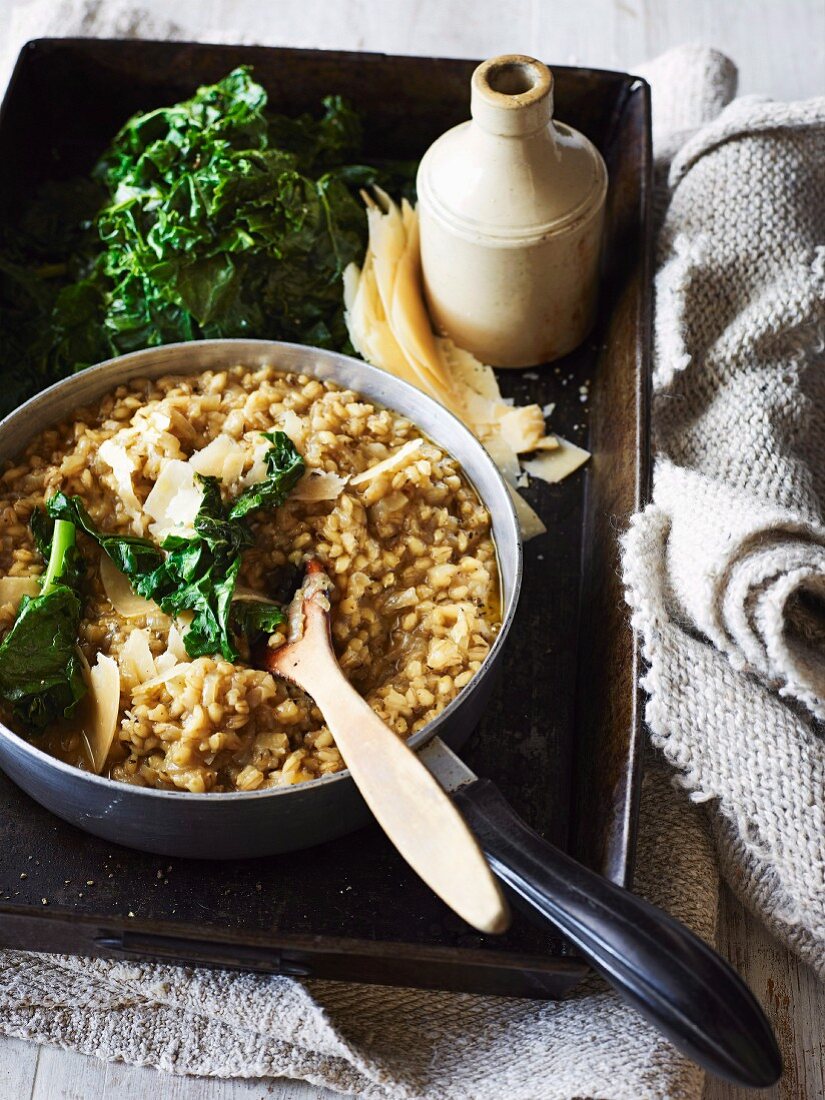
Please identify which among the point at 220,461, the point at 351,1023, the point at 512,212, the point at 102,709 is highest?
the point at 512,212

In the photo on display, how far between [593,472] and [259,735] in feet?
4.10

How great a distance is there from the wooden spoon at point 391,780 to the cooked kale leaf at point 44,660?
392mm

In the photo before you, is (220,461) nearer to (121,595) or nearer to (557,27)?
(121,595)

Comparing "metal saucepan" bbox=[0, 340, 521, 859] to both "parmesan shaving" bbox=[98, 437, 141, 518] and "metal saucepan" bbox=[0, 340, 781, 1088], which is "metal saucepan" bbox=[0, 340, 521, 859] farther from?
"parmesan shaving" bbox=[98, 437, 141, 518]

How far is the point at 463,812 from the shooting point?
223 cm

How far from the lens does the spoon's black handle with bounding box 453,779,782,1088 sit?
6.37 feet

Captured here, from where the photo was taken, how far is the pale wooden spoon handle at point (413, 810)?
1986 mm

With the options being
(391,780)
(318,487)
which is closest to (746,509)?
(318,487)

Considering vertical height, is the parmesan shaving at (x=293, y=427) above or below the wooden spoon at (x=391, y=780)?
above

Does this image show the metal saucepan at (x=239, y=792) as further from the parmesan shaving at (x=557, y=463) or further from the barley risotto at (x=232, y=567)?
the parmesan shaving at (x=557, y=463)

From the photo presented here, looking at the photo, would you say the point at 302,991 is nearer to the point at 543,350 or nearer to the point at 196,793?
the point at 196,793

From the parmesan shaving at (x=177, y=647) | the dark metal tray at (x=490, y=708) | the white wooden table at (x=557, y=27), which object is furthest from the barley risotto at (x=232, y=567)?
the white wooden table at (x=557, y=27)

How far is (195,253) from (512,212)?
2.74ft

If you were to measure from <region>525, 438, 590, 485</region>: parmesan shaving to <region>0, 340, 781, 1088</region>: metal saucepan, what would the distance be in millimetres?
417
